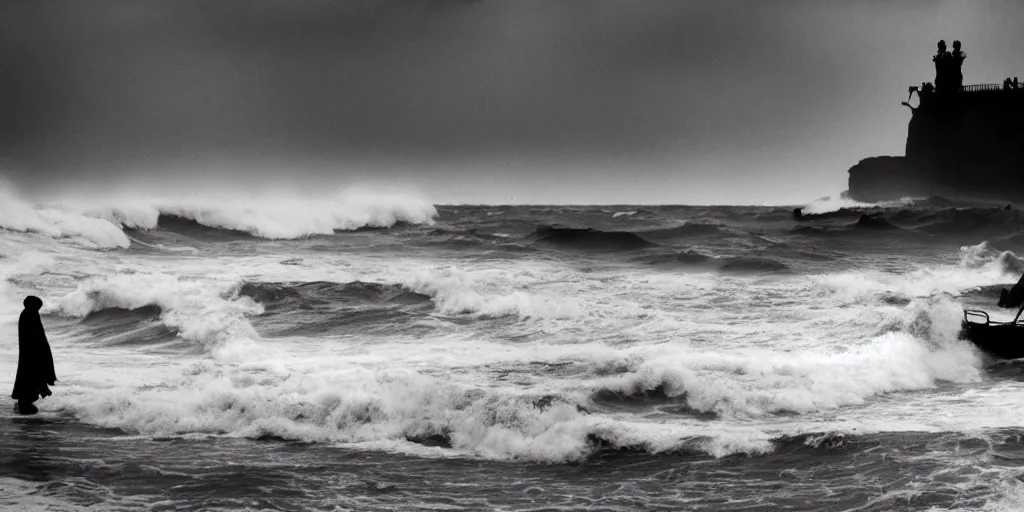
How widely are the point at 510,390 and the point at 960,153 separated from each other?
7298 centimetres

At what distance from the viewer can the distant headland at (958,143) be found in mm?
70375

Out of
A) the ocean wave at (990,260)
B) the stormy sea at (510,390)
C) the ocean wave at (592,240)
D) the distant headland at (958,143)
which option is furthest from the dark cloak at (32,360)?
the distant headland at (958,143)

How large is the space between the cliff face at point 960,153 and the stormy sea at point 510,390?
5208cm

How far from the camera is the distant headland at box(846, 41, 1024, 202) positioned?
7038 centimetres

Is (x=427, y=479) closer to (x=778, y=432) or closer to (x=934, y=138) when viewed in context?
(x=778, y=432)

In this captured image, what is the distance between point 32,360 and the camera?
30.8 feet

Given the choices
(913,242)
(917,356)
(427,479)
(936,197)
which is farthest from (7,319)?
(936,197)

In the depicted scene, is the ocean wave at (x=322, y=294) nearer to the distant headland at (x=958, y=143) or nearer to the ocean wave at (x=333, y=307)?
the ocean wave at (x=333, y=307)

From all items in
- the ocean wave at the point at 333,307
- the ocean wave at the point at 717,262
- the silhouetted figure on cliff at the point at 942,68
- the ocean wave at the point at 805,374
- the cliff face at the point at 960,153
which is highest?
the silhouetted figure on cliff at the point at 942,68

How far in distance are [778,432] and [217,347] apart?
795cm

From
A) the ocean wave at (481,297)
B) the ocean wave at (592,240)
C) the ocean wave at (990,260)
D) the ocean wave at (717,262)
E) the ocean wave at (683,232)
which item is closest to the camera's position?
the ocean wave at (481,297)

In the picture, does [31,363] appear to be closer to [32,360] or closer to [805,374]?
[32,360]

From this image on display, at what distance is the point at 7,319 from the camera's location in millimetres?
16203

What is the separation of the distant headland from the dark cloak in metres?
71.8
